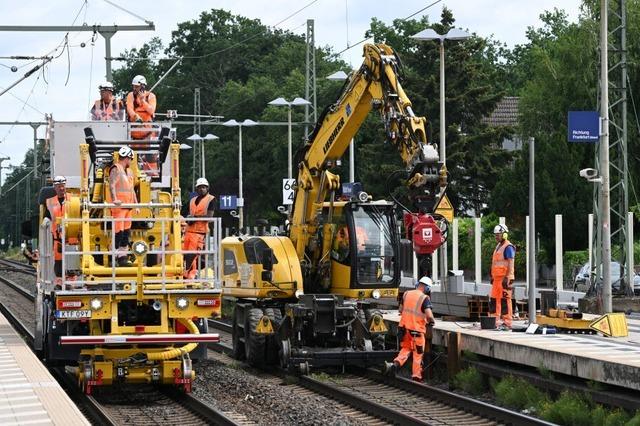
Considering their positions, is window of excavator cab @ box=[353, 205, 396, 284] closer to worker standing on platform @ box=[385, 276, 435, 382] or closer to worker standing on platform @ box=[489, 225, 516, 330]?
worker standing on platform @ box=[385, 276, 435, 382]

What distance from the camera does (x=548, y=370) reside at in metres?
18.3

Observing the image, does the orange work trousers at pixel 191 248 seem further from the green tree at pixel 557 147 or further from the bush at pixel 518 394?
the green tree at pixel 557 147

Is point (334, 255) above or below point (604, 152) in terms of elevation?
below

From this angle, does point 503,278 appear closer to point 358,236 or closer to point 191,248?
point 358,236

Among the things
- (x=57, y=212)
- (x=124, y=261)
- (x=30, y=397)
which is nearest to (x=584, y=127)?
(x=57, y=212)

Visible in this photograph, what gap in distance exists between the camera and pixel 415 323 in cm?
2020

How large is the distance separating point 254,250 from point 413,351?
4239 mm

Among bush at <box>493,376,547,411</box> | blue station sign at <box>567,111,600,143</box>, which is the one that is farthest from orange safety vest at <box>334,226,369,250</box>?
blue station sign at <box>567,111,600,143</box>

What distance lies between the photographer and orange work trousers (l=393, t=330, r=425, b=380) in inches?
806

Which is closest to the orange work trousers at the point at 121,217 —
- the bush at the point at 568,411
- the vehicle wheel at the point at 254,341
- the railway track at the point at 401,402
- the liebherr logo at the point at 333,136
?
the railway track at the point at 401,402

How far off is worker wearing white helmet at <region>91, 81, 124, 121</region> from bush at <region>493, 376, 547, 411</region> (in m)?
7.43

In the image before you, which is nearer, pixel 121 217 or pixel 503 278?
pixel 121 217

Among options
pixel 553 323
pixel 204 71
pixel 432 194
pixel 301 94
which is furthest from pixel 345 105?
pixel 204 71

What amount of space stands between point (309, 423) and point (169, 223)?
13.3 ft
